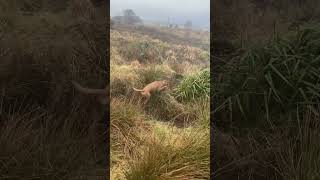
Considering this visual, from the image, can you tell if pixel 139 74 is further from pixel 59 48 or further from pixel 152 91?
pixel 59 48

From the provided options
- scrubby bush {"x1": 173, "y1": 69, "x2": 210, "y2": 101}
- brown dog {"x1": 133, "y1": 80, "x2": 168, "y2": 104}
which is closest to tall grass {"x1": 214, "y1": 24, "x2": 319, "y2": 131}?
brown dog {"x1": 133, "y1": 80, "x2": 168, "y2": 104}

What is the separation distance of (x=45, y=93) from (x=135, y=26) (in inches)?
506

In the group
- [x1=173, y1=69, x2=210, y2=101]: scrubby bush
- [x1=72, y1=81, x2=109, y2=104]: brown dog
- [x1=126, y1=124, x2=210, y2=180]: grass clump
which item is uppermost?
[x1=72, y1=81, x2=109, y2=104]: brown dog

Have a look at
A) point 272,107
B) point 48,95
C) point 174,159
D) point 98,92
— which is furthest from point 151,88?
point 272,107

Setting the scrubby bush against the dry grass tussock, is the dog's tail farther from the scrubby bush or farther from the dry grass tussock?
the scrubby bush

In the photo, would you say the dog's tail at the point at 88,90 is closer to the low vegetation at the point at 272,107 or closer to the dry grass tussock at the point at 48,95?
the dry grass tussock at the point at 48,95

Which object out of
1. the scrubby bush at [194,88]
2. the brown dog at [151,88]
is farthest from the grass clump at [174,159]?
the scrubby bush at [194,88]

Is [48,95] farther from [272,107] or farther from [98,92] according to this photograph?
[272,107]

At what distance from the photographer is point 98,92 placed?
2.87 m

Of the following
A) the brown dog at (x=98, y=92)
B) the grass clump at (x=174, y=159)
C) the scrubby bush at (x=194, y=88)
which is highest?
the brown dog at (x=98, y=92)

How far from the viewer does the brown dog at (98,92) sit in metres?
2.81

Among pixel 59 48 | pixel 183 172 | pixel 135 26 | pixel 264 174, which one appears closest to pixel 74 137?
pixel 59 48

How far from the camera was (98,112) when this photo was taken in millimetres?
2857

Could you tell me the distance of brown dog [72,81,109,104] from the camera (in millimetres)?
2811
